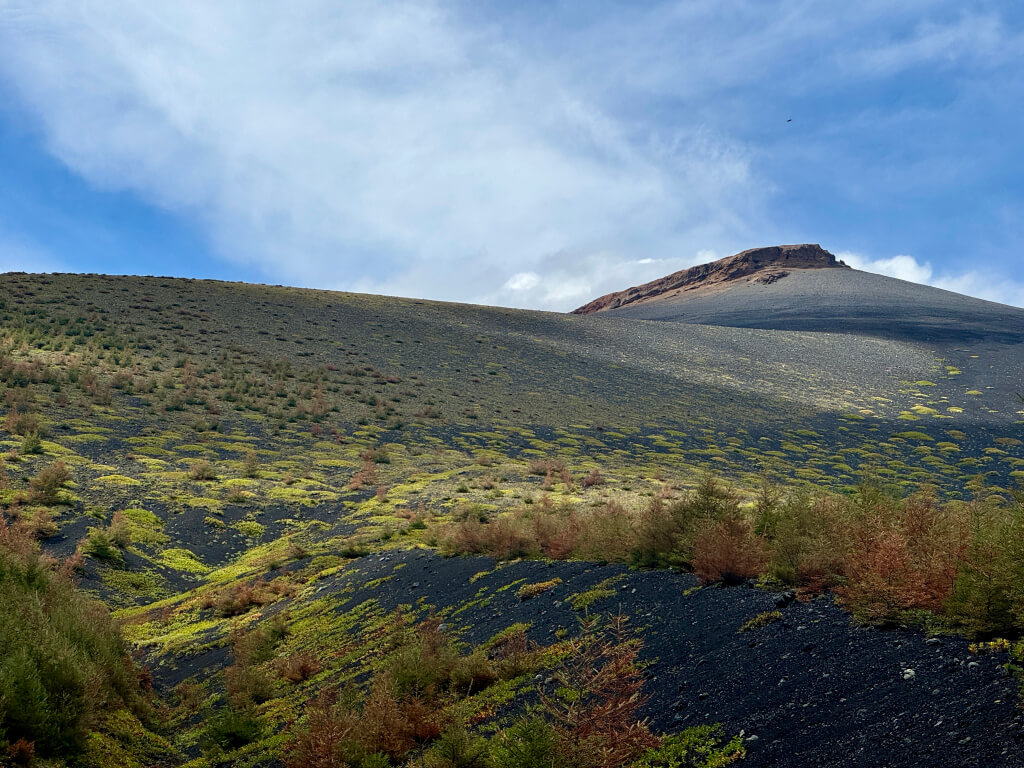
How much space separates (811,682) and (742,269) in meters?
139

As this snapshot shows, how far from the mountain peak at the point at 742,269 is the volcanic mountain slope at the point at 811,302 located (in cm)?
21

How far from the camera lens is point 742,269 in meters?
133

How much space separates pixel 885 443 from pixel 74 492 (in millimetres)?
38084

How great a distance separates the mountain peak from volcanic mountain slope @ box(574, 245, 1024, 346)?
0.21 metres

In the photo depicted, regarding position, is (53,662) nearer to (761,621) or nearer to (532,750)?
(532,750)

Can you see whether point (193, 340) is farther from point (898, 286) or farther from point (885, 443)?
point (898, 286)

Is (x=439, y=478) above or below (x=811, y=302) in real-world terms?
below

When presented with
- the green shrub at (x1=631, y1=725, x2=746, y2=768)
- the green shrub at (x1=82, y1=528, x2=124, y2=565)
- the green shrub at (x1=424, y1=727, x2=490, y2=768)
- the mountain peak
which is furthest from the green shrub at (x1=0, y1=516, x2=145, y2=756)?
the mountain peak

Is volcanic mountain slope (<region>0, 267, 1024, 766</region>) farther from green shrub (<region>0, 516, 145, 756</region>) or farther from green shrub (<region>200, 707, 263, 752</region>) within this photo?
green shrub (<region>0, 516, 145, 756</region>)

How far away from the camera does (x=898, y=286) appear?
4240 inches

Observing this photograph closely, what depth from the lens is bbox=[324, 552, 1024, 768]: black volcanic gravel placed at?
160 inches

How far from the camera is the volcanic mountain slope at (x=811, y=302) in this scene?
75.7 metres

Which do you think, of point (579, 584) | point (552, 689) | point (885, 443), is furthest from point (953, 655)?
point (885, 443)

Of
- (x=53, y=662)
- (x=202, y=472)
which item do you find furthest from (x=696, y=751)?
(x=202, y=472)
